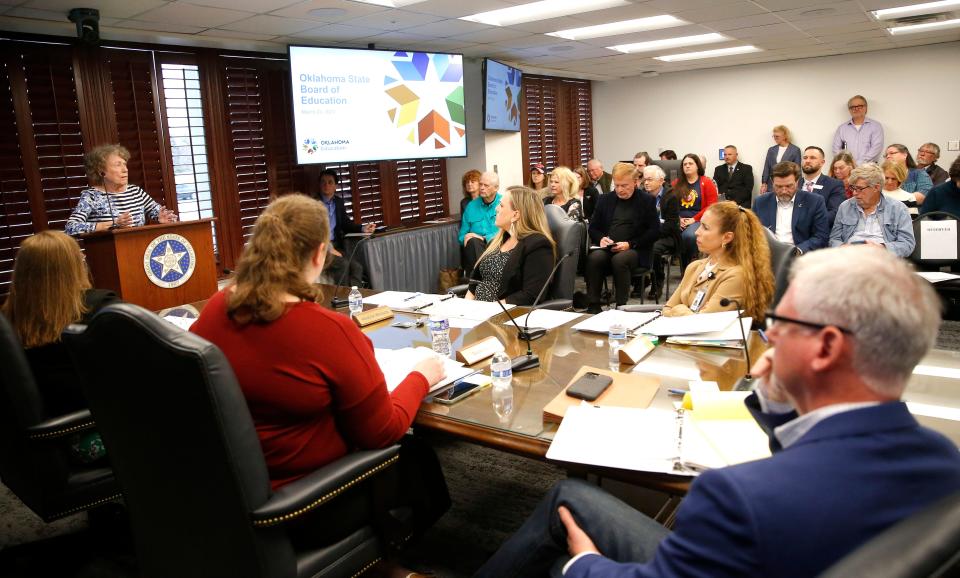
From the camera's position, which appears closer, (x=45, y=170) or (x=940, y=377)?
(x=940, y=377)

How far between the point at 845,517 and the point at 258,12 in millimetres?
4748

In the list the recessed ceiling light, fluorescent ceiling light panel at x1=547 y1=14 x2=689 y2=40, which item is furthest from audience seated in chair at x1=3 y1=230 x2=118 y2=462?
fluorescent ceiling light panel at x1=547 y1=14 x2=689 y2=40

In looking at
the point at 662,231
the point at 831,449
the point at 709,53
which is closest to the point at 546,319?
the point at 831,449

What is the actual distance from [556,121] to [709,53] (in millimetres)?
2351

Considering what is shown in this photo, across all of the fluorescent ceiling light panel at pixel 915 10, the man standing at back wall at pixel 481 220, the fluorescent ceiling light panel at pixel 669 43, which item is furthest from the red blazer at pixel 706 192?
the fluorescent ceiling light panel at pixel 915 10

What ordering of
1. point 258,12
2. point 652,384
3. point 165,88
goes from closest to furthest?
point 652,384
point 258,12
point 165,88

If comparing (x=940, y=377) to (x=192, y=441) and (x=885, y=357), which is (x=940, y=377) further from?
(x=192, y=441)

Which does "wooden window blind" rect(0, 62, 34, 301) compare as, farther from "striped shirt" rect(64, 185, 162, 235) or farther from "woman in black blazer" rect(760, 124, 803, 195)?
"woman in black blazer" rect(760, 124, 803, 195)

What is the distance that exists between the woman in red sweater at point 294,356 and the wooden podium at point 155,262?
2.10 meters

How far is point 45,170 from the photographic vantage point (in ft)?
15.4

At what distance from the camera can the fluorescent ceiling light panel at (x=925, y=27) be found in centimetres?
722

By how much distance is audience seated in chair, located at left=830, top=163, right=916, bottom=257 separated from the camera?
4.18 metres

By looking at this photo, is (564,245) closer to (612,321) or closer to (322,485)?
(612,321)

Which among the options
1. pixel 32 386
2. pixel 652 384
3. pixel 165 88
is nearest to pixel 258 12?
pixel 165 88
